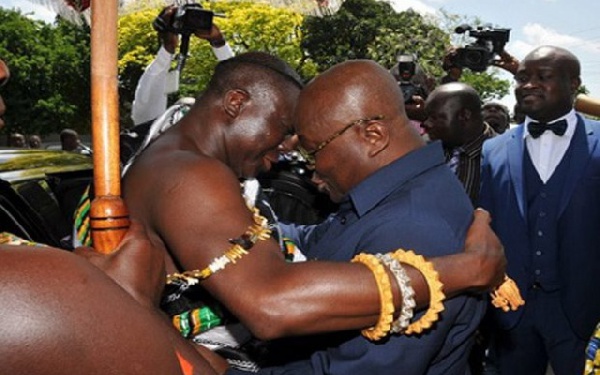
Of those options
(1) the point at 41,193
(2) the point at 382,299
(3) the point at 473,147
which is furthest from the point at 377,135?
(3) the point at 473,147

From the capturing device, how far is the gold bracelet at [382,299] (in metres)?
1.68

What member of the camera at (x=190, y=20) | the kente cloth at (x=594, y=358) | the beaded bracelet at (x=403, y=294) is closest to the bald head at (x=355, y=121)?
the beaded bracelet at (x=403, y=294)

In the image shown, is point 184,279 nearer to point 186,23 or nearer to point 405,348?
point 405,348

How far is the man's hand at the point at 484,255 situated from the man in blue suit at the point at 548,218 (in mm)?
2124

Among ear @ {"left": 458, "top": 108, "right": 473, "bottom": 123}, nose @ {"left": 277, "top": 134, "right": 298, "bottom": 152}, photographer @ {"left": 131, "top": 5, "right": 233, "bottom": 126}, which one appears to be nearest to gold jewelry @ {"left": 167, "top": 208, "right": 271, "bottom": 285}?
nose @ {"left": 277, "top": 134, "right": 298, "bottom": 152}

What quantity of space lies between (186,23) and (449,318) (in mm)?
3075

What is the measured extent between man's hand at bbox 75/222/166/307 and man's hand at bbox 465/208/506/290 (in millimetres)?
874

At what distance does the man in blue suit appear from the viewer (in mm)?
3867

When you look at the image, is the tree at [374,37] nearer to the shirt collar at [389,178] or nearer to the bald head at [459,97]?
the bald head at [459,97]

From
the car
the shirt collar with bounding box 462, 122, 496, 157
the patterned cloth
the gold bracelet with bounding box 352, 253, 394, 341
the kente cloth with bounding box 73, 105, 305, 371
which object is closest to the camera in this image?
the gold bracelet with bounding box 352, 253, 394, 341

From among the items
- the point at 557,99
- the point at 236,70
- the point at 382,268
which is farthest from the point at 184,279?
the point at 557,99

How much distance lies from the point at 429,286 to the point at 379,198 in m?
0.38

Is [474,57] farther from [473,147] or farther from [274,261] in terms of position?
[274,261]

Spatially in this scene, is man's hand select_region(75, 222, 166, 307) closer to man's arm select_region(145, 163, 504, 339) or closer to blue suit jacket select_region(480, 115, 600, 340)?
man's arm select_region(145, 163, 504, 339)
